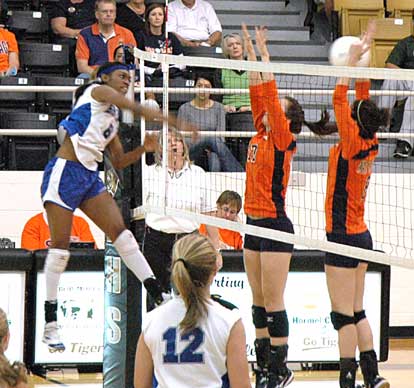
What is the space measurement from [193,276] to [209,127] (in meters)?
6.50

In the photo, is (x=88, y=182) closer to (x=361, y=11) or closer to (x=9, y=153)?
(x=9, y=153)

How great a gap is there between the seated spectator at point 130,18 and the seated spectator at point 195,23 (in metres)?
0.38

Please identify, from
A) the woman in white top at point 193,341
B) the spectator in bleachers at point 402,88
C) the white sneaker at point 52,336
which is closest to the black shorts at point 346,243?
the white sneaker at point 52,336

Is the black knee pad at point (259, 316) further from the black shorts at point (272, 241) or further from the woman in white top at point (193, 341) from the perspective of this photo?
the woman in white top at point (193, 341)

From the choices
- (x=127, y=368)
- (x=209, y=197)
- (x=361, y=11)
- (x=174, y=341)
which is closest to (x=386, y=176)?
(x=209, y=197)

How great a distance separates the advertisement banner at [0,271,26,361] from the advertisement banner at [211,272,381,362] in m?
1.61

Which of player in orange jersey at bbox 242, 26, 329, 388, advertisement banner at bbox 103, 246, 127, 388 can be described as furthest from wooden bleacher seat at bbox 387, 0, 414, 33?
advertisement banner at bbox 103, 246, 127, 388

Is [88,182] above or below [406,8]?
below

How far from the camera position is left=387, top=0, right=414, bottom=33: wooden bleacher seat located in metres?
14.6

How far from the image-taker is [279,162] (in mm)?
7695

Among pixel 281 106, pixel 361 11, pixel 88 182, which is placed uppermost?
pixel 361 11

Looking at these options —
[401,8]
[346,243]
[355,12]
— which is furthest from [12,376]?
[401,8]

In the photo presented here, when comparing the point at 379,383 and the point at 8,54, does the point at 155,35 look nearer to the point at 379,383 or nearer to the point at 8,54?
the point at 8,54

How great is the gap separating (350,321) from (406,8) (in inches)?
316
